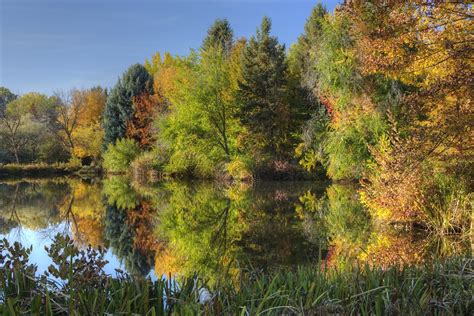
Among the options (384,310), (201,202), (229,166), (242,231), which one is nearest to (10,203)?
(201,202)

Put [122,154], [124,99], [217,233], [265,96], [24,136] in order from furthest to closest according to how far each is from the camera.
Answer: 1. [24,136]
2. [124,99]
3. [122,154]
4. [265,96]
5. [217,233]

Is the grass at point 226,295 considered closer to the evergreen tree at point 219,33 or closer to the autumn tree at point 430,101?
the autumn tree at point 430,101

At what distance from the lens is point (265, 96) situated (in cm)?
2936

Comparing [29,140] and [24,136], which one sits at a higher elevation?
[24,136]

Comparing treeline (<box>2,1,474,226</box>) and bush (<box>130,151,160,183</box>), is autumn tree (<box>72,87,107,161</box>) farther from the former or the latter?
bush (<box>130,151,160,183</box>)

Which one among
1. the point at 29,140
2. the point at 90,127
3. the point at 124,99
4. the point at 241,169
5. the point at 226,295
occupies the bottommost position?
the point at 226,295

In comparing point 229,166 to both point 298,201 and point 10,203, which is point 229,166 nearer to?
point 298,201

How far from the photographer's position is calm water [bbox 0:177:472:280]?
7352mm

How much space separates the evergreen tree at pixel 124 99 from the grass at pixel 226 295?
35.4 m

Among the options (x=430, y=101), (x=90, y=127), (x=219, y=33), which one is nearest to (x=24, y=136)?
(x=90, y=127)

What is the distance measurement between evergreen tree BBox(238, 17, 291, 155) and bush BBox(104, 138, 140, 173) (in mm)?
10207

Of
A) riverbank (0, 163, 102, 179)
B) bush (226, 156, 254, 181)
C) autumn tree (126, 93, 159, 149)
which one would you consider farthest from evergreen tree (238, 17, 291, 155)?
riverbank (0, 163, 102, 179)

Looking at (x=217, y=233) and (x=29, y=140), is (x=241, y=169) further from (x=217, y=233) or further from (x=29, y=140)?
(x=29, y=140)

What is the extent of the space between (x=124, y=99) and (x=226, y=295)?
3689 cm
